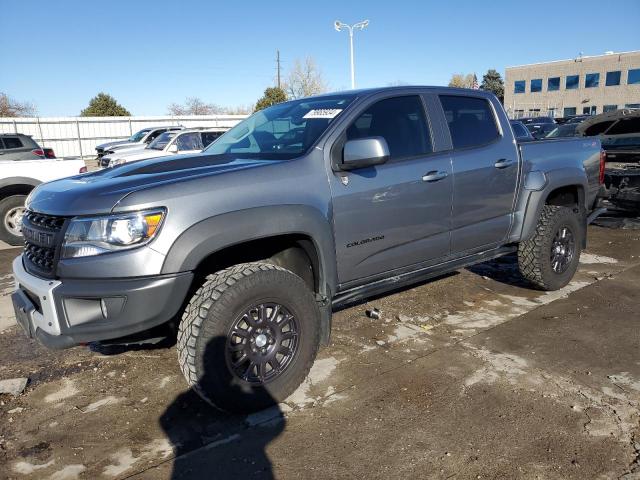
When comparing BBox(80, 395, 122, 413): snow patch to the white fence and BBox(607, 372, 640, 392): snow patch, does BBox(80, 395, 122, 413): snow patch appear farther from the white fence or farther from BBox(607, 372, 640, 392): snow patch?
the white fence

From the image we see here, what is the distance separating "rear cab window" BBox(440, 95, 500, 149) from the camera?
404cm

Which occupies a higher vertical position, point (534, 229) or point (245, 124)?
point (245, 124)

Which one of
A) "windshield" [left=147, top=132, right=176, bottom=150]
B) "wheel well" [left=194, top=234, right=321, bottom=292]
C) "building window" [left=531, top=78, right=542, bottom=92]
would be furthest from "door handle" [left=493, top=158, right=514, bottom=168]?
"building window" [left=531, top=78, right=542, bottom=92]

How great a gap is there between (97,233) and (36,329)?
2.23 feet

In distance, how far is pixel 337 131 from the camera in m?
3.27

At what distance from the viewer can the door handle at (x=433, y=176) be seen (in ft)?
11.9

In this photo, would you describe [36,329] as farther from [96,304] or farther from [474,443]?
[474,443]

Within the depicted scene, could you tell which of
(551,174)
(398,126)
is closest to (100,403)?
(398,126)

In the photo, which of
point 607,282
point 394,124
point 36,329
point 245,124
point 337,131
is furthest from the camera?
point 607,282

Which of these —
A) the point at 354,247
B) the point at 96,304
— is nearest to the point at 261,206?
the point at 354,247

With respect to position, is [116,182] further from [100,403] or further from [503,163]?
[503,163]

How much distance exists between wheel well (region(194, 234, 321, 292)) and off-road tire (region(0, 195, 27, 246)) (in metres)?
6.26

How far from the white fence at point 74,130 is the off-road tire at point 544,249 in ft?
75.0

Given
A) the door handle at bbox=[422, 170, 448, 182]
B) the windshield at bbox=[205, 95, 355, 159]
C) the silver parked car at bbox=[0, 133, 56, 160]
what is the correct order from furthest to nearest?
1. the silver parked car at bbox=[0, 133, 56, 160]
2. the door handle at bbox=[422, 170, 448, 182]
3. the windshield at bbox=[205, 95, 355, 159]
